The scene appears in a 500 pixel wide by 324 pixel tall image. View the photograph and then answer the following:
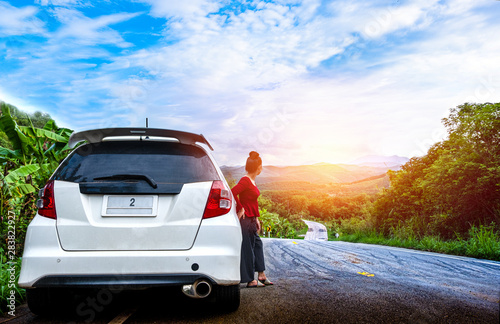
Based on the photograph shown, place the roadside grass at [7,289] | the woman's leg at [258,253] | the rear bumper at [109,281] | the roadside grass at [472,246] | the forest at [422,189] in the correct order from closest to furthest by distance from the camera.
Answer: the rear bumper at [109,281] → the roadside grass at [7,289] → the woman's leg at [258,253] → the forest at [422,189] → the roadside grass at [472,246]

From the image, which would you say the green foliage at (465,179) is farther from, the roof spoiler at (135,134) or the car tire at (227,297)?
the roof spoiler at (135,134)

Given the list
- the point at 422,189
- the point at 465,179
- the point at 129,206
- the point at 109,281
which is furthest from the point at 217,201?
the point at 422,189

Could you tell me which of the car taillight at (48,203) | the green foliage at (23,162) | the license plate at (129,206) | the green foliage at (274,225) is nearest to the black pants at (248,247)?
the license plate at (129,206)

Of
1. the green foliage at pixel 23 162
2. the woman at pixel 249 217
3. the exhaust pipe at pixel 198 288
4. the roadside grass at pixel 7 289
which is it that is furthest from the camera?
the green foliage at pixel 23 162

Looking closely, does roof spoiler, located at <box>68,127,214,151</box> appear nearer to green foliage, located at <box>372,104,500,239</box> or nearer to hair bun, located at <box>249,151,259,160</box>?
hair bun, located at <box>249,151,259,160</box>

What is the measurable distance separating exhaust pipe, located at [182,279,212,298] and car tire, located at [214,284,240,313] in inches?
12.2

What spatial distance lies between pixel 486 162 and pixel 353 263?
26.3ft

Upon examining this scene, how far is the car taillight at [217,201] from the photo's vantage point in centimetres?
354

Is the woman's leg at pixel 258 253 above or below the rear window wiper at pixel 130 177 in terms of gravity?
below

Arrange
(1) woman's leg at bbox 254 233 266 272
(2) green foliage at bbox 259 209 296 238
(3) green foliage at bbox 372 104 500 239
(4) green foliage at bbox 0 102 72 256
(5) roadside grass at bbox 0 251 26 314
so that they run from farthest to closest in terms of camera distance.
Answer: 1. (2) green foliage at bbox 259 209 296 238
2. (3) green foliage at bbox 372 104 500 239
3. (4) green foliage at bbox 0 102 72 256
4. (1) woman's leg at bbox 254 233 266 272
5. (5) roadside grass at bbox 0 251 26 314

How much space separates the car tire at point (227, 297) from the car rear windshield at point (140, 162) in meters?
1.02

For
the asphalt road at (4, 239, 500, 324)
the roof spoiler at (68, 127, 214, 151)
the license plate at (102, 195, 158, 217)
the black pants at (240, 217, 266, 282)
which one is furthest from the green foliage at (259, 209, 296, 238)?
the license plate at (102, 195, 158, 217)

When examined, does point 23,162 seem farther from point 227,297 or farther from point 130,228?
point 227,297

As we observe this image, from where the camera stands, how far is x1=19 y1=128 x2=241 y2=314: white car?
3307 millimetres
